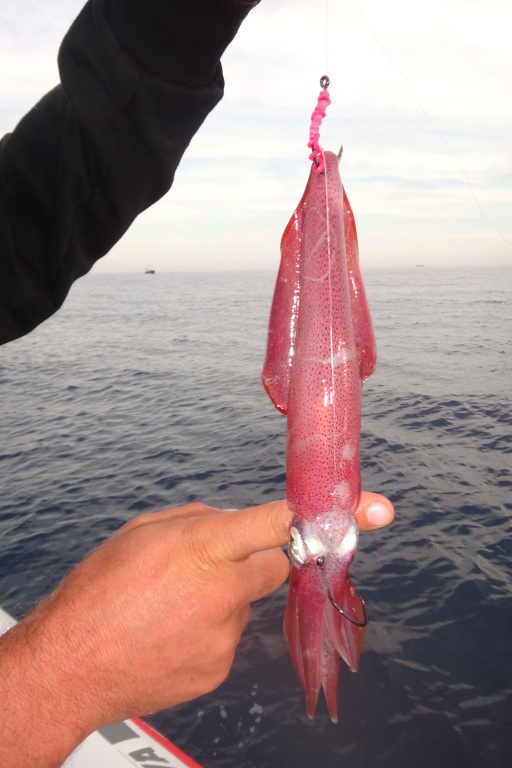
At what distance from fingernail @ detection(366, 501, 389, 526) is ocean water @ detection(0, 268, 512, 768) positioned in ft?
14.7

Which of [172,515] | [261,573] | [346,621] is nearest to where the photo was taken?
[261,573]

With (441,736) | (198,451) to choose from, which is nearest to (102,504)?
(198,451)

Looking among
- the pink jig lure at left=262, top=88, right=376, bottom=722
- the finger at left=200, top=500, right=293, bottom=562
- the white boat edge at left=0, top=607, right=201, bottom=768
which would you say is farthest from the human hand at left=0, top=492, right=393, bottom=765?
the white boat edge at left=0, top=607, right=201, bottom=768

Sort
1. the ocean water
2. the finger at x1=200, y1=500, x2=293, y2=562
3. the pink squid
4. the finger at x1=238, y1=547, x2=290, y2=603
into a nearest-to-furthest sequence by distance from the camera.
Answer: the finger at x1=200, y1=500, x2=293, y2=562 < the finger at x1=238, y1=547, x2=290, y2=603 < the pink squid < the ocean water

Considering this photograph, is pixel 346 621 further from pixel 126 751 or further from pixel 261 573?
pixel 126 751

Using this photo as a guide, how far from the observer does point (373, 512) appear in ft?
Result: 6.87

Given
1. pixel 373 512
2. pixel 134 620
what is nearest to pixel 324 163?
pixel 373 512

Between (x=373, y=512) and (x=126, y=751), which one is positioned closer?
(x=373, y=512)

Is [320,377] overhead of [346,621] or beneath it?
overhead

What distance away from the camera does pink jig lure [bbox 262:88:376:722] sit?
2.13m

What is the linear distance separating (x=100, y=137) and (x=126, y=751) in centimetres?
467

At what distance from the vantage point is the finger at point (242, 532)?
1.82 metres

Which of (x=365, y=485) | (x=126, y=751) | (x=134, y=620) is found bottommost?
(x=365, y=485)

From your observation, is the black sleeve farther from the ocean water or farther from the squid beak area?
the ocean water
